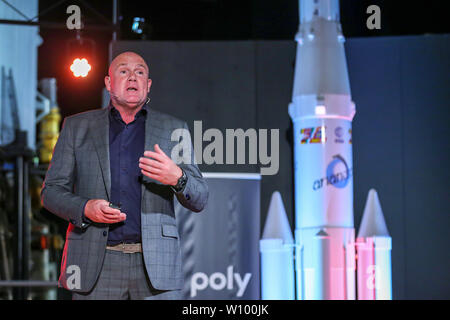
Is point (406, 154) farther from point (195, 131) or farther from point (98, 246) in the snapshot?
point (98, 246)

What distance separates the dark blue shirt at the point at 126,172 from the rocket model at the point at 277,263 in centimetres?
576

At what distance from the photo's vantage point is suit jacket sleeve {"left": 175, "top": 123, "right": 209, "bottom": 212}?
312 centimetres

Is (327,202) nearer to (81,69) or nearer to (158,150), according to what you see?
(81,69)

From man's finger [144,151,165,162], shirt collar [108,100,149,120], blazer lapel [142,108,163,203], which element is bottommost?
man's finger [144,151,165,162]

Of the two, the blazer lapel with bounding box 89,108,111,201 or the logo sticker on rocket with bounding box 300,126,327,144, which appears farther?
the logo sticker on rocket with bounding box 300,126,327,144

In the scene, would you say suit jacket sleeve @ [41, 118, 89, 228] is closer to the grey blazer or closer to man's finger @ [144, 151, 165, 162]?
the grey blazer

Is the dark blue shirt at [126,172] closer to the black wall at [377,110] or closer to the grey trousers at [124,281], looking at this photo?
the grey trousers at [124,281]

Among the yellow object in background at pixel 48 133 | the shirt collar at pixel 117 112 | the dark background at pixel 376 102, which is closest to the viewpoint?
the shirt collar at pixel 117 112

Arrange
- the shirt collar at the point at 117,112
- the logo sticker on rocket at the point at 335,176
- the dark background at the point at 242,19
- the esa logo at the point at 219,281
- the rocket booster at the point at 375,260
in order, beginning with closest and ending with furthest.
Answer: the shirt collar at the point at 117,112
the esa logo at the point at 219,281
the logo sticker on rocket at the point at 335,176
the rocket booster at the point at 375,260
the dark background at the point at 242,19

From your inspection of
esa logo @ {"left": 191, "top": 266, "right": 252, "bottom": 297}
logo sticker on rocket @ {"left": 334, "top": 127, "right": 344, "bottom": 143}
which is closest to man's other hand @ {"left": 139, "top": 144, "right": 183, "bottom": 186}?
esa logo @ {"left": 191, "top": 266, "right": 252, "bottom": 297}

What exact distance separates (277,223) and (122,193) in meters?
5.96

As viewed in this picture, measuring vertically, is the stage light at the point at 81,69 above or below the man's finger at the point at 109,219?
above

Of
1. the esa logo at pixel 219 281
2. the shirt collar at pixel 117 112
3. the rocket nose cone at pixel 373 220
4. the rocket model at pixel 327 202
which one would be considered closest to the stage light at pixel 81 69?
the shirt collar at pixel 117 112

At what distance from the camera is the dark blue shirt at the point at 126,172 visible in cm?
312
